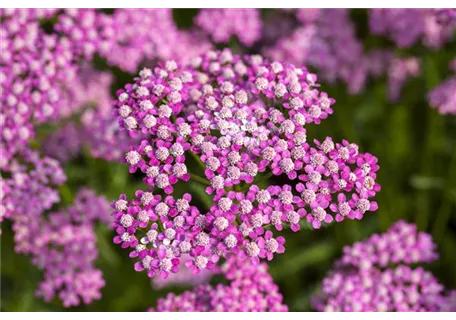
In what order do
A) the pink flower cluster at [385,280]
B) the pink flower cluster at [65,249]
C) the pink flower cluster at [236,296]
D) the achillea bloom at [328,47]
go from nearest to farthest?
the pink flower cluster at [236,296] → the pink flower cluster at [385,280] → the pink flower cluster at [65,249] → the achillea bloom at [328,47]

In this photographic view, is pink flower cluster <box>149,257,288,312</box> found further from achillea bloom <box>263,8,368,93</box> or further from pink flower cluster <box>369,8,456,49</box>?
pink flower cluster <box>369,8,456,49</box>

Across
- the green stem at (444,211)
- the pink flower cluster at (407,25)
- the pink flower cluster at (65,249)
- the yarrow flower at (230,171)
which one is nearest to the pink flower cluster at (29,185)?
the pink flower cluster at (65,249)

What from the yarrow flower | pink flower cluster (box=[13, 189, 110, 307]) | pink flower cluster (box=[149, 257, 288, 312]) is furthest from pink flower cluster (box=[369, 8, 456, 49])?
pink flower cluster (box=[13, 189, 110, 307])

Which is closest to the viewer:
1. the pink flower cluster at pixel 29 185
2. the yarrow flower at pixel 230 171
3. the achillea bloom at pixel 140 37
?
the yarrow flower at pixel 230 171

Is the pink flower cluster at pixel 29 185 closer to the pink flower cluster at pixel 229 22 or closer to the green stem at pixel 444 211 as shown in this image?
the pink flower cluster at pixel 229 22

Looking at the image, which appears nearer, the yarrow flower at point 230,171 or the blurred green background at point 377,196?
the yarrow flower at point 230,171

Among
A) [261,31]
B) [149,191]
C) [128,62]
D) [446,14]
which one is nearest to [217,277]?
[149,191]

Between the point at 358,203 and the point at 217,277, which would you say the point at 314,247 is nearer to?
the point at 217,277
